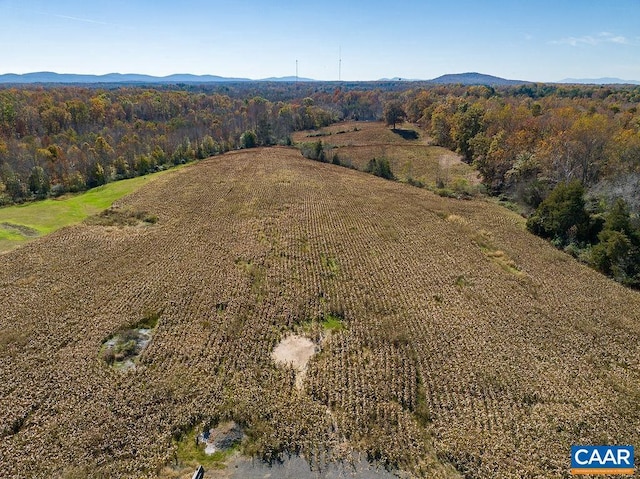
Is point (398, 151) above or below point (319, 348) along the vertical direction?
below

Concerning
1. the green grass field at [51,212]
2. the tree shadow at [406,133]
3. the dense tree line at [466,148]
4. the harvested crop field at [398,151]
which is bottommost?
the green grass field at [51,212]

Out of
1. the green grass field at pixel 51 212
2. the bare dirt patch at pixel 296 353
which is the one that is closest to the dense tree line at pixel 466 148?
the green grass field at pixel 51 212

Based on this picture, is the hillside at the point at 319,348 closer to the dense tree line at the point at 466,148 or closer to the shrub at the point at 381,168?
the dense tree line at the point at 466,148

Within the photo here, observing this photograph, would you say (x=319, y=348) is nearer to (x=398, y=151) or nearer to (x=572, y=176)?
(x=572, y=176)

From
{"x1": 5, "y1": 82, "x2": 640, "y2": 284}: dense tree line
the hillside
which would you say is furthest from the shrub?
the hillside

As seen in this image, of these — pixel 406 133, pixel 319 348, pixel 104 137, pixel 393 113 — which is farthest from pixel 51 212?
pixel 393 113

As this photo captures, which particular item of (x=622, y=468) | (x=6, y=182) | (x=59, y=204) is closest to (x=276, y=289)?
(x=622, y=468)

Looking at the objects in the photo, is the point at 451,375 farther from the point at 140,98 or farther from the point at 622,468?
the point at 140,98
